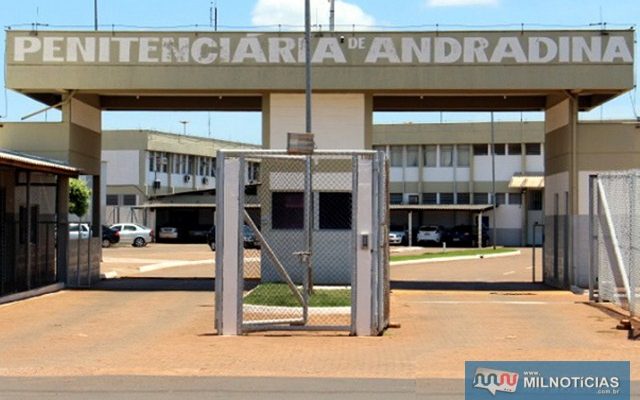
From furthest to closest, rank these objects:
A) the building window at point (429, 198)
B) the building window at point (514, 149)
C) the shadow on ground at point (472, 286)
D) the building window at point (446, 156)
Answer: the building window at point (429, 198)
the building window at point (446, 156)
the building window at point (514, 149)
the shadow on ground at point (472, 286)

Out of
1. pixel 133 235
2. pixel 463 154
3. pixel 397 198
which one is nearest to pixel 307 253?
pixel 133 235

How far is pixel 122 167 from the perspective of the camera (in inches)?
2928

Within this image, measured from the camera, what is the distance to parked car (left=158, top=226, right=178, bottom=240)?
7181 centimetres

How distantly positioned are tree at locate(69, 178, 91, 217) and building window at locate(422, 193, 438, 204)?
26.4m

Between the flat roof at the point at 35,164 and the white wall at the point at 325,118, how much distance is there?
5106 mm

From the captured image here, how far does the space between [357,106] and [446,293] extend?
5.18m

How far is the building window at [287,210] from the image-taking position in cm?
2520

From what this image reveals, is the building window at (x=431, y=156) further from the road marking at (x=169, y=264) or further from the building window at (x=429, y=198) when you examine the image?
the road marking at (x=169, y=264)

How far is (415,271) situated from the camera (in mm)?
36156

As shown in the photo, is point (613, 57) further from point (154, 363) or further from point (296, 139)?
point (154, 363)

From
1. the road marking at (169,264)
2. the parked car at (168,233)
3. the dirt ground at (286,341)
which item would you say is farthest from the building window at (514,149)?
the dirt ground at (286,341)

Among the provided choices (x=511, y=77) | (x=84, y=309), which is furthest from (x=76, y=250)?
(x=511, y=77)

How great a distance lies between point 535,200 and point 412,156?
9.07m

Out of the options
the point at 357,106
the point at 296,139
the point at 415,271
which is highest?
the point at 357,106
